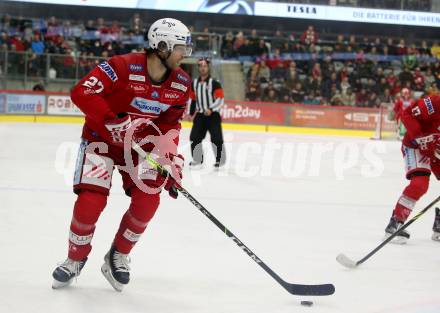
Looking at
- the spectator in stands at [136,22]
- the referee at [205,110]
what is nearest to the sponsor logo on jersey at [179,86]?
the referee at [205,110]

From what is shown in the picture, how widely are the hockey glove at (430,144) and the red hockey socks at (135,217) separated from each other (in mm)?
2101

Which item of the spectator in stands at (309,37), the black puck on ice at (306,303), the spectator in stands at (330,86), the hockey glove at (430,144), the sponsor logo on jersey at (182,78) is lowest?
the black puck on ice at (306,303)

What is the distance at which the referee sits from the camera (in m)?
8.38

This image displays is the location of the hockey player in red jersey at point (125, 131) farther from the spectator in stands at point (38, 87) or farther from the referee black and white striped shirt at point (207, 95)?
the spectator in stands at point (38, 87)

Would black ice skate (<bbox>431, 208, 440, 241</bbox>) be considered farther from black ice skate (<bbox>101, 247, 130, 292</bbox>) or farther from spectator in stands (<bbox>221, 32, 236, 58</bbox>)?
spectator in stands (<bbox>221, 32, 236, 58</bbox>)

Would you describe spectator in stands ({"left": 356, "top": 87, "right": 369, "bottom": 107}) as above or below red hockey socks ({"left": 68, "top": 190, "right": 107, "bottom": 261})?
below

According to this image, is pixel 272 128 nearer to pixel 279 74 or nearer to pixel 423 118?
pixel 279 74

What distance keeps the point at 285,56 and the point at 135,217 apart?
13.6m

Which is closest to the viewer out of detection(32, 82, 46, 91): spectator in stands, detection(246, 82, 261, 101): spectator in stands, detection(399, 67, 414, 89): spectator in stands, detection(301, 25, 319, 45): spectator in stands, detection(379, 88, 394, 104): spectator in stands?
detection(32, 82, 46, 91): spectator in stands

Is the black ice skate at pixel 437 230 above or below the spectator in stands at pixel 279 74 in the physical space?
below

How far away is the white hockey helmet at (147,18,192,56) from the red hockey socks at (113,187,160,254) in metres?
0.64

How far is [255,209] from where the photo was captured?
18.8 ft

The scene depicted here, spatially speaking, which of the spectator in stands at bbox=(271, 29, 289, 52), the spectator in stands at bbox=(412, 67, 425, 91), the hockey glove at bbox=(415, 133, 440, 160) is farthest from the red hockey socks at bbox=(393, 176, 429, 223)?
the spectator in stands at bbox=(412, 67, 425, 91)

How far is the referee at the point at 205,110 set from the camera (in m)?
8.38
